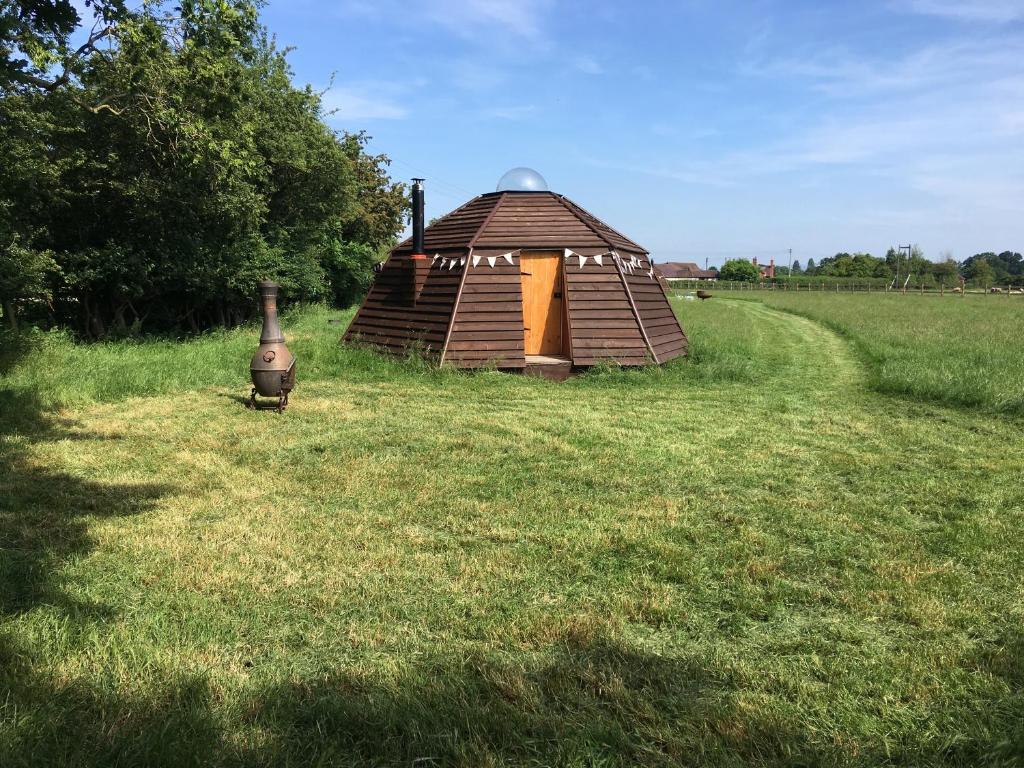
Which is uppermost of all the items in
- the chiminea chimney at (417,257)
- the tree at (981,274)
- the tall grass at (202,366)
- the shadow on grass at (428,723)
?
the tree at (981,274)

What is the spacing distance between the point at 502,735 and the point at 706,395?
814 cm

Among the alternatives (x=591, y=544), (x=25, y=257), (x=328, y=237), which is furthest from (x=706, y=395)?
(x=328, y=237)

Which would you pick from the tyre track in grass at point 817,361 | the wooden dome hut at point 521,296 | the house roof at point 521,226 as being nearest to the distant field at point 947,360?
the tyre track in grass at point 817,361

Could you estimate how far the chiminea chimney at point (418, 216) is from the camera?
12.5 meters

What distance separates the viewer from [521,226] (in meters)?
12.7

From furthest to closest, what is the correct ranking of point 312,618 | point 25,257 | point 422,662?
1. point 25,257
2. point 312,618
3. point 422,662

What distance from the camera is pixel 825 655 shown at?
304 cm

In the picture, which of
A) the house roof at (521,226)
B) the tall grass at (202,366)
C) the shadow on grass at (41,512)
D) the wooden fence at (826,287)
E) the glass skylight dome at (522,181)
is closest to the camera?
the shadow on grass at (41,512)

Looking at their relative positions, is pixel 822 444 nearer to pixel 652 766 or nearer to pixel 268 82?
pixel 652 766

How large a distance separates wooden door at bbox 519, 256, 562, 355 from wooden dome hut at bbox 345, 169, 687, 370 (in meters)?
0.02

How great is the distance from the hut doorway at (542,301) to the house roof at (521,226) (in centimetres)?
31

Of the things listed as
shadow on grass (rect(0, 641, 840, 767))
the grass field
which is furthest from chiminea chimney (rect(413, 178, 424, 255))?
shadow on grass (rect(0, 641, 840, 767))

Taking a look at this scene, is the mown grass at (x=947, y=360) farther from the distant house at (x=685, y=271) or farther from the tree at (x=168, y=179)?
the distant house at (x=685, y=271)

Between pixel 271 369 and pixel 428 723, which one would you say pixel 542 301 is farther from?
pixel 428 723
